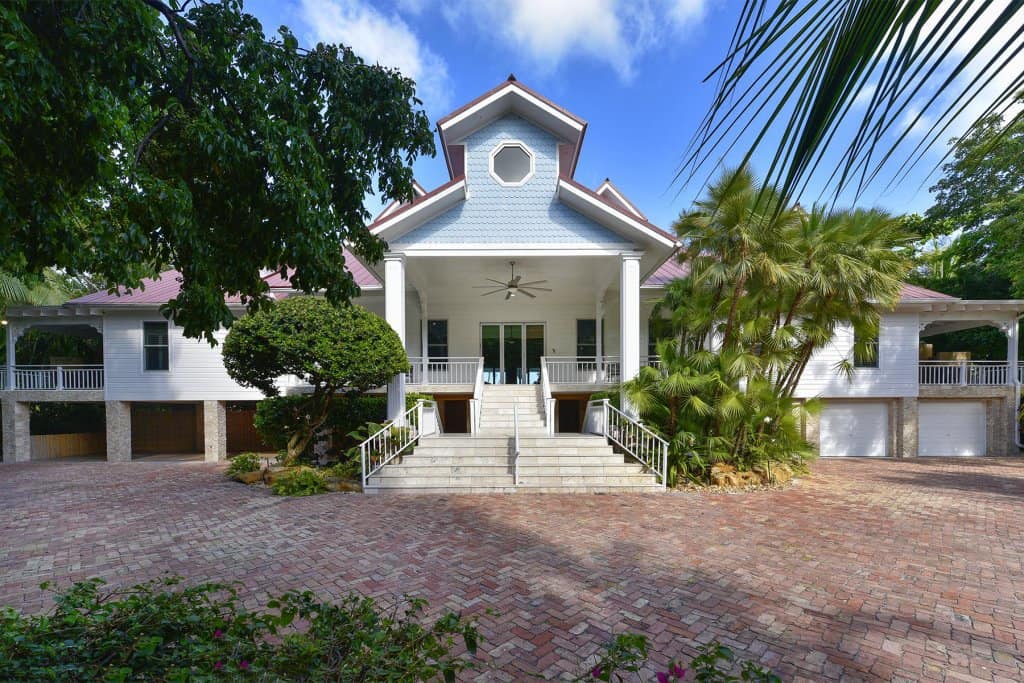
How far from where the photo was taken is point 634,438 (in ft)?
32.6

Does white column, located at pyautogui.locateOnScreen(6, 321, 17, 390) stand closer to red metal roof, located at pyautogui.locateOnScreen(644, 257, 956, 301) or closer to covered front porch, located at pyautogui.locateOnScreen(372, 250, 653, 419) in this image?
covered front porch, located at pyautogui.locateOnScreen(372, 250, 653, 419)

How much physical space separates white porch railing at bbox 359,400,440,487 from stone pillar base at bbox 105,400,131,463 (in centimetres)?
985

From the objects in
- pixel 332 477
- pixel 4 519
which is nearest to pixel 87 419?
pixel 4 519

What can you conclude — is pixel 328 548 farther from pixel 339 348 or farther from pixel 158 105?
pixel 158 105

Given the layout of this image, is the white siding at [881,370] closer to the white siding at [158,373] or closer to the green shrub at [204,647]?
the green shrub at [204,647]

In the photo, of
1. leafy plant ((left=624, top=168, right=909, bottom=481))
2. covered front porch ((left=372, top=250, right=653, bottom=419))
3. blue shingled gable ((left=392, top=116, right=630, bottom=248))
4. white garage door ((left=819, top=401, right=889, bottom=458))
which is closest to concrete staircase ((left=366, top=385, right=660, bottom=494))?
leafy plant ((left=624, top=168, right=909, bottom=481))

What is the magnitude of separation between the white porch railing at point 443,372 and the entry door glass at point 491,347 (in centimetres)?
132

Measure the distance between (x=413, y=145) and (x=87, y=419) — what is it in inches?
762

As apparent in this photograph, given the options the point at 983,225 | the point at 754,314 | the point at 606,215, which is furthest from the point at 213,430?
the point at 983,225

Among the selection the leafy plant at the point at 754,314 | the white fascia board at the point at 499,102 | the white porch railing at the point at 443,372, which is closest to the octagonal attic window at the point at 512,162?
the white fascia board at the point at 499,102

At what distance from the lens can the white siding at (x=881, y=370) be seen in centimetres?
1425

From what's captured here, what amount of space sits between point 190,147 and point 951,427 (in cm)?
2028

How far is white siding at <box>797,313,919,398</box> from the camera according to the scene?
14250 millimetres

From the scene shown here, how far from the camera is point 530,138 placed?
37.0 ft
